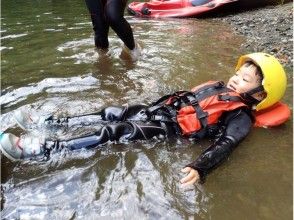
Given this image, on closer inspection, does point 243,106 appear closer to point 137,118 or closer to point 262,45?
point 137,118

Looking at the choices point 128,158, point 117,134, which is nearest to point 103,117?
point 117,134

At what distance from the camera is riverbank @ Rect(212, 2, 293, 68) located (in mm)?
5891

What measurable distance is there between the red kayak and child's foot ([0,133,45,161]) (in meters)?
6.68

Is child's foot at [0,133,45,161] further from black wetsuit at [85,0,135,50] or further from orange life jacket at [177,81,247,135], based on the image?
black wetsuit at [85,0,135,50]

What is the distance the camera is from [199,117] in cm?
339

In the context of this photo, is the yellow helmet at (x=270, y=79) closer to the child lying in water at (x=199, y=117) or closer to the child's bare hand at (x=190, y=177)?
the child lying in water at (x=199, y=117)

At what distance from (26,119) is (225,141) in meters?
1.71

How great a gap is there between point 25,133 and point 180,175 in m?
1.46

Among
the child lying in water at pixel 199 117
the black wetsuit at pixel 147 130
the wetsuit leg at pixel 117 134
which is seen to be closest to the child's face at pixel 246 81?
the child lying in water at pixel 199 117

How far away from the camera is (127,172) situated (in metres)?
2.94

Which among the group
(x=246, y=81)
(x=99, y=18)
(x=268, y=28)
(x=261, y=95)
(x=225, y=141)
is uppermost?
(x=99, y=18)

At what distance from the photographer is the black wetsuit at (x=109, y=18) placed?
464 centimetres

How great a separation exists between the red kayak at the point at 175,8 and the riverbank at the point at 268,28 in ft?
1.20

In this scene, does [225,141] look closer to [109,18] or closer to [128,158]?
[128,158]
